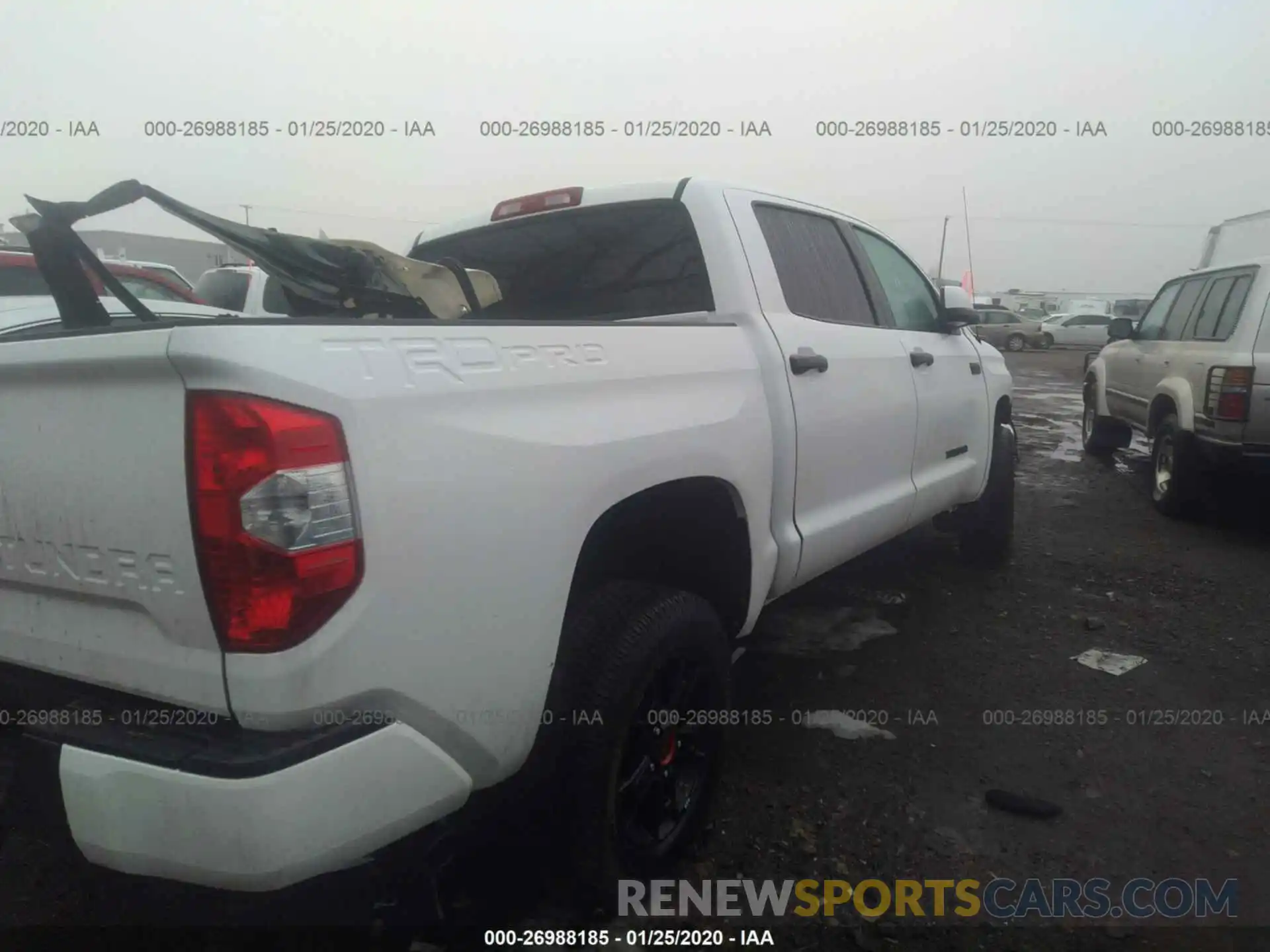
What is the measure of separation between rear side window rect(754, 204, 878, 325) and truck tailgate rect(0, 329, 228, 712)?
6.73 feet

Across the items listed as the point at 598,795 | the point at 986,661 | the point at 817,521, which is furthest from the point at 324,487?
the point at 986,661

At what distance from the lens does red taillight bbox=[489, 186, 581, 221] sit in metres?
3.16

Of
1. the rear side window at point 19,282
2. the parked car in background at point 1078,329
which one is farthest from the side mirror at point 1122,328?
the parked car in background at point 1078,329

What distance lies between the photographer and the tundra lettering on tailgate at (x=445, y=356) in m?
1.47

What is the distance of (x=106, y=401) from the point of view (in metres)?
1.46

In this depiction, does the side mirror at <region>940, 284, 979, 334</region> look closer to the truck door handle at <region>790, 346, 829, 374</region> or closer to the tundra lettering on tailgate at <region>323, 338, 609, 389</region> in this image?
the truck door handle at <region>790, 346, 829, 374</region>

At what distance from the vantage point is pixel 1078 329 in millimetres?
32562

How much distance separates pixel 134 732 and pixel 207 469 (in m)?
0.46

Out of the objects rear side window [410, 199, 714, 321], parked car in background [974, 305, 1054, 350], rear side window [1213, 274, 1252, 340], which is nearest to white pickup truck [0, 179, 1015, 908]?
rear side window [410, 199, 714, 321]

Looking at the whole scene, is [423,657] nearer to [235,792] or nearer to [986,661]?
[235,792]

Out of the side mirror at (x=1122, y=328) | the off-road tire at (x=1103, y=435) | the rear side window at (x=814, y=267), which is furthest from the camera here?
the off-road tire at (x=1103, y=435)

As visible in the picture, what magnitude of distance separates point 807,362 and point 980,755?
1435mm

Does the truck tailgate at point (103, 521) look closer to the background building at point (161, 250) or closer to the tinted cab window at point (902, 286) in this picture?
the tinted cab window at point (902, 286)

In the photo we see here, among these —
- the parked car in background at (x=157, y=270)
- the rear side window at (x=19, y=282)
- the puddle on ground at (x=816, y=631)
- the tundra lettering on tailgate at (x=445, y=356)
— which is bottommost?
the puddle on ground at (x=816, y=631)
